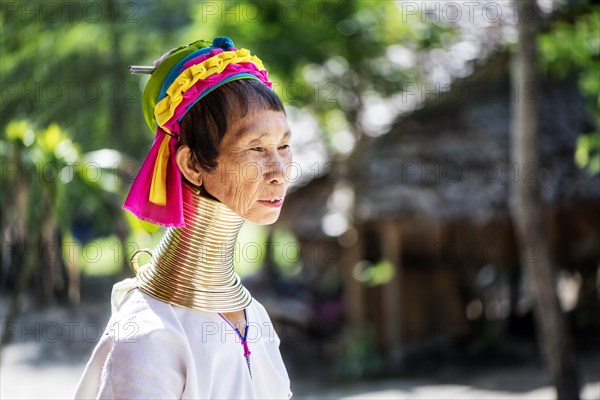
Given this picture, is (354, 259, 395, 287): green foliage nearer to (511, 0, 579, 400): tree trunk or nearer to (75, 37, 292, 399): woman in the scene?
(511, 0, 579, 400): tree trunk

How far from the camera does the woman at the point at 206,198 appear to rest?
1696mm

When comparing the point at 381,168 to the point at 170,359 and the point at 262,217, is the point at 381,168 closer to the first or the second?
the point at 262,217

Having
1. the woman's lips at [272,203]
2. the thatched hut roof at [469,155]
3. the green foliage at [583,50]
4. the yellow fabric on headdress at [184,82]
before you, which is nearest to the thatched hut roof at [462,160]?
the thatched hut roof at [469,155]

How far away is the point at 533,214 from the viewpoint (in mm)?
6555

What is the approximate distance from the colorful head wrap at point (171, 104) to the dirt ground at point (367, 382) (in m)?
6.59

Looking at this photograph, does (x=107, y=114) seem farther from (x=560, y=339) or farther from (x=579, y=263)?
(x=560, y=339)

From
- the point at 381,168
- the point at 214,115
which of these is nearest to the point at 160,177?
the point at 214,115

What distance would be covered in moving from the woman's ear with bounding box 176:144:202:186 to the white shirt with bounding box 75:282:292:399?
0.91ft

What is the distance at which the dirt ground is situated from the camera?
9141mm

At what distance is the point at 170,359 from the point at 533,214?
5.42 metres

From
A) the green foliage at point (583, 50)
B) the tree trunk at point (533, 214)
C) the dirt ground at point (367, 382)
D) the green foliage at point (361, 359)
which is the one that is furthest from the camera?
the green foliage at point (361, 359)

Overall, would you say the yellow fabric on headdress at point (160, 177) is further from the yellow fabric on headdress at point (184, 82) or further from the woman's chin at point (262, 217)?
the woman's chin at point (262, 217)

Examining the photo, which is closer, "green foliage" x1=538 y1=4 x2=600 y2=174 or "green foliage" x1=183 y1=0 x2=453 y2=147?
"green foliage" x1=538 y1=4 x2=600 y2=174

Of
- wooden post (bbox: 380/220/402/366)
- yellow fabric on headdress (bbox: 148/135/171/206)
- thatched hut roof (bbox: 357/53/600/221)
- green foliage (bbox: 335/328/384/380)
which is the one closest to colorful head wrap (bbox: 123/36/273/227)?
yellow fabric on headdress (bbox: 148/135/171/206)
